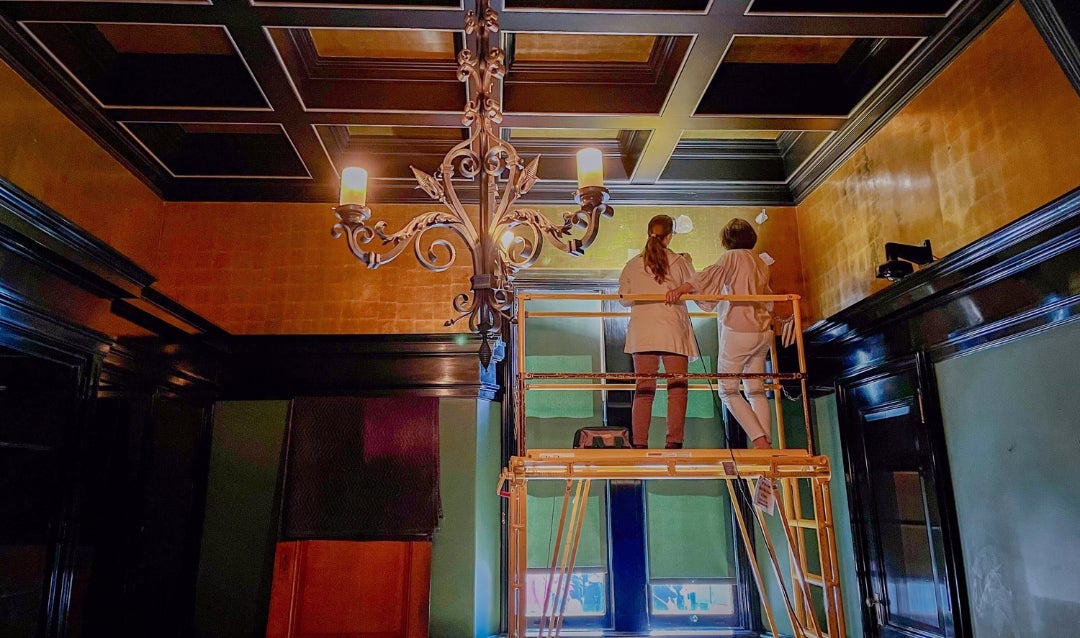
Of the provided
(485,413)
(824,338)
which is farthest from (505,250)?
(824,338)

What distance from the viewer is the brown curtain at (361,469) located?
430 cm

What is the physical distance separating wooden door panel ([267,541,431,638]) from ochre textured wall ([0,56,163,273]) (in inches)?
88.4

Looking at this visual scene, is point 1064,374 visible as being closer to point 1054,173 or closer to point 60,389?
point 1054,173

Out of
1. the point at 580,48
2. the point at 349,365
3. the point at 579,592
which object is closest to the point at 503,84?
the point at 580,48

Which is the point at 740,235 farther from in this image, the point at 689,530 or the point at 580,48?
the point at 689,530

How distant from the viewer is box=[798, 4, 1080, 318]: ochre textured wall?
2797 mm

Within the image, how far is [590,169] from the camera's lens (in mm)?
2594

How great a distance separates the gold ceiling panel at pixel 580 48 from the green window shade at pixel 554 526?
273cm

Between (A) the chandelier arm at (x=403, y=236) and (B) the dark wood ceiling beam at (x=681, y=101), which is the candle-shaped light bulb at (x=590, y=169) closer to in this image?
(A) the chandelier arm at (x=403, y=236)

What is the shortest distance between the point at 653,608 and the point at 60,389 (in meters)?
3.67

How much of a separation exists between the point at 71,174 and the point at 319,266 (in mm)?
1578

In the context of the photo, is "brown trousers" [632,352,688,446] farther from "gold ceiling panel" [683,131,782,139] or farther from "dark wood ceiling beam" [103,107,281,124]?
"dark wood ceiling beam" [103,107,281,124]

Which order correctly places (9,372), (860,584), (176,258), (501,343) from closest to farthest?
1. (9,372)
2. (860,584)
3. (501,343)
4. (176,258)

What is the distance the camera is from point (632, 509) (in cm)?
473
